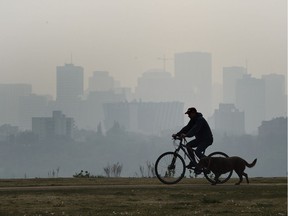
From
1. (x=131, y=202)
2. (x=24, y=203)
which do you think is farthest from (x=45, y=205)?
(x=131, y=202)

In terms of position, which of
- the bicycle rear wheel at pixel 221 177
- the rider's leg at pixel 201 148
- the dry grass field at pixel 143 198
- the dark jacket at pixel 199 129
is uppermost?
the dark jacket at pixel 199 129

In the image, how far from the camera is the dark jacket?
68.3 ft

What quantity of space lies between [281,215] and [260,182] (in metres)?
7.14

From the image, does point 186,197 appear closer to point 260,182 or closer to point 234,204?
point 234,204

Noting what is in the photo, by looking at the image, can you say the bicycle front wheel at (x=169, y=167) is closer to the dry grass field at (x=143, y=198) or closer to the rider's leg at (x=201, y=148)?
the dry grass field at (x=143, y=198)

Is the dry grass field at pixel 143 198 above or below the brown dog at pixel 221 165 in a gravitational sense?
below

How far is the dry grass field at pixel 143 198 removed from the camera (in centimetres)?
1603

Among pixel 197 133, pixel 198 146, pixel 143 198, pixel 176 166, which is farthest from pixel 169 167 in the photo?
pixel 143 198

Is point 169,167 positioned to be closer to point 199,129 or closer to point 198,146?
point 198,146

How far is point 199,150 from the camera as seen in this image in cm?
2119

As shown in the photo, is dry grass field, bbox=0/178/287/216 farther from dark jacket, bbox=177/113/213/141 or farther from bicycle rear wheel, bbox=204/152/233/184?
dark jacket, bbox=177/113/213/141

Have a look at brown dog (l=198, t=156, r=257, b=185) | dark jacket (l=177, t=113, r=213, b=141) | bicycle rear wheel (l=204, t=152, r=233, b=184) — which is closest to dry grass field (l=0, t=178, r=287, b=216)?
bicycle rear wheel (l=204, t=152, r=233, b=184)

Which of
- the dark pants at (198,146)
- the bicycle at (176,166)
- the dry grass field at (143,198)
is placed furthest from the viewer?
the bicycle at (176,166)

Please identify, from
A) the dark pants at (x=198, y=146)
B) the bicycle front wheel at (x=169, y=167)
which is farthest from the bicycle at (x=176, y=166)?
the dark pants at (x=198, y=146)
